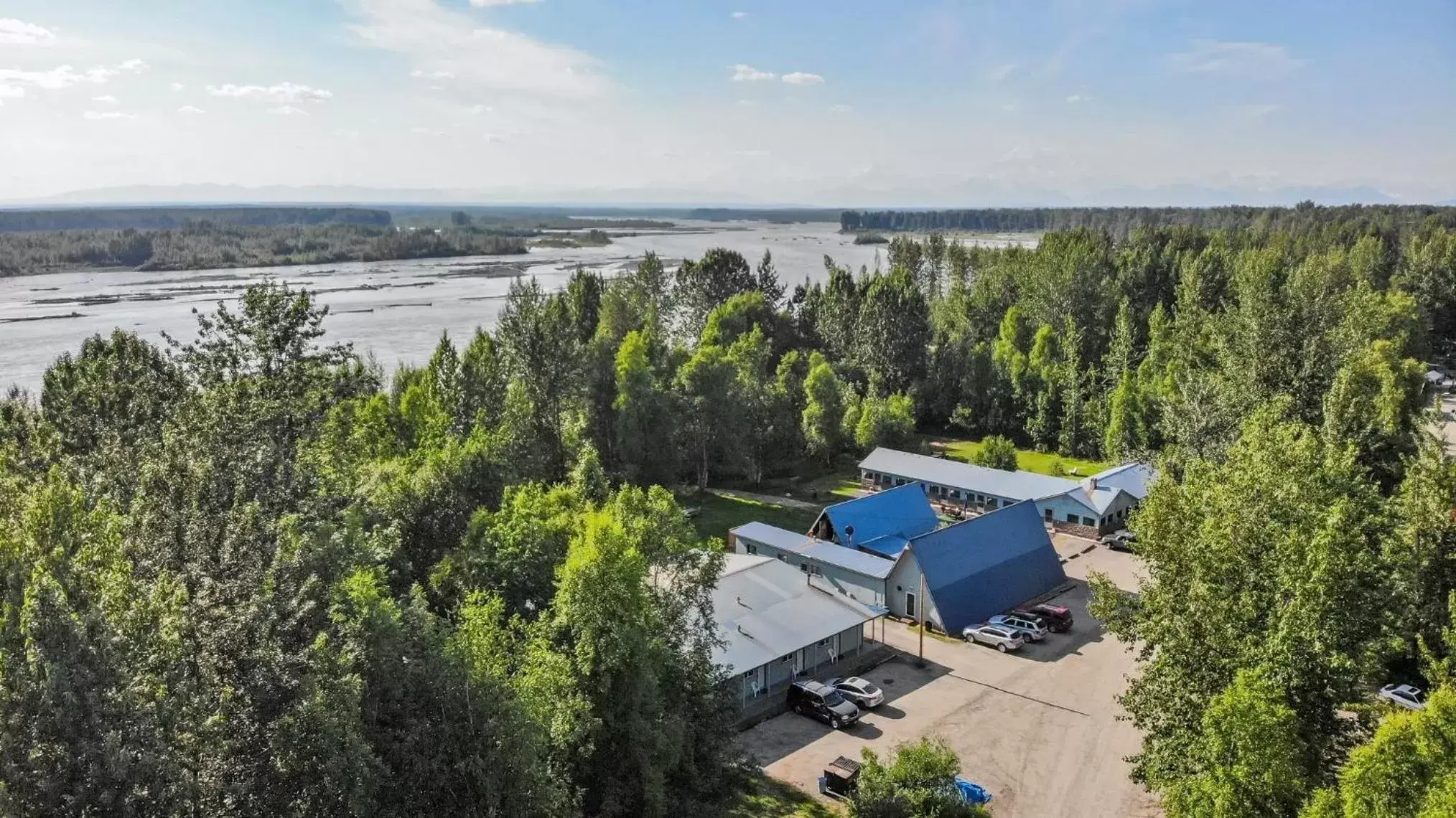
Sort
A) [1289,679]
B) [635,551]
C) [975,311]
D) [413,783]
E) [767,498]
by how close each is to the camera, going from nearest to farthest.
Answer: [413,783]
[1289,679]
[635,551]
[767,498]
[975,311]

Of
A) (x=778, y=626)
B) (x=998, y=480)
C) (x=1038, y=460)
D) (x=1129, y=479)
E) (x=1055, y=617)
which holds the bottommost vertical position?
(x=1038, y=460)

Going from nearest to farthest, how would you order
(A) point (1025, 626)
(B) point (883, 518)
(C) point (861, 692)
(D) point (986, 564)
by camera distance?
(C) point (861, 692) < (A) point (1025, 626) < (D) point (986, 564) < (B) point (883, 518)

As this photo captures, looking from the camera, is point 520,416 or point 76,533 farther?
point 520,416

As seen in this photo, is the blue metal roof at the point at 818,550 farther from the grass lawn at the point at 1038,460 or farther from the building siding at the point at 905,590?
the grass lawn at the point at 1038,460

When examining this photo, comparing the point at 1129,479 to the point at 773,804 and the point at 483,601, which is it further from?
the point at 483,601

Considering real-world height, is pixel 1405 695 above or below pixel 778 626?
below

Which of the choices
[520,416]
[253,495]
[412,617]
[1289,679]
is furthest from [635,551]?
[520,416]

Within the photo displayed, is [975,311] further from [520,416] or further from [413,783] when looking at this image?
[413,783]

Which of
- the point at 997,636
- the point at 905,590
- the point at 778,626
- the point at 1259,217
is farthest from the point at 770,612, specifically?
the point at 1259,217
